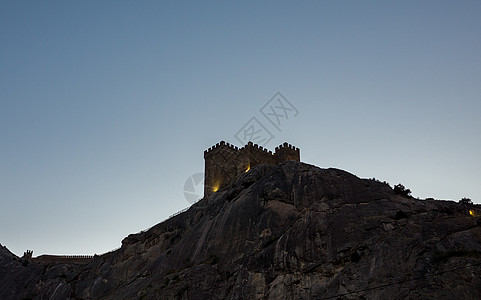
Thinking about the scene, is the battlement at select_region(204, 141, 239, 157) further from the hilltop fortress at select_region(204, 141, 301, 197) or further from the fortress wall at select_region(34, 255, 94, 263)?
the fortress wall at select_region(34, 255, 94, 263)

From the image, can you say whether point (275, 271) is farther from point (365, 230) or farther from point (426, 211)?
point (426, 211)

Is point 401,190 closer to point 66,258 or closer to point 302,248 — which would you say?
point 302,248

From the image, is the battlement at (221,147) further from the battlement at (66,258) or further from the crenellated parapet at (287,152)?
the battlement at (66,258)

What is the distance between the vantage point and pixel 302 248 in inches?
1393

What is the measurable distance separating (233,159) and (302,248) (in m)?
35.1

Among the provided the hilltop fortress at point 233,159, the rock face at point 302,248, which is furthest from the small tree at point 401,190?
the hilltop fortress at point 233,159

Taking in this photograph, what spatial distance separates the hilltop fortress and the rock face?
8886 millimetres

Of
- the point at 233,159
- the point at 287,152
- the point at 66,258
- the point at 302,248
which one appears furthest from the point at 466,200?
the point at 66,258

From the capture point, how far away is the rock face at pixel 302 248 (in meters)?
29.0

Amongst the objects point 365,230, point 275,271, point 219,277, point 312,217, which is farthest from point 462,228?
point 219,277

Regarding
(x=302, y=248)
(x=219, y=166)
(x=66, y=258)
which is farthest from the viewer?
(x=66, y=258)

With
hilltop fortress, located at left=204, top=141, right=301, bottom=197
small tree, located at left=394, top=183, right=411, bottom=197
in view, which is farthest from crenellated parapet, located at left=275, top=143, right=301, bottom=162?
small tree, located at left=394, top=183, right=411, bottom=197

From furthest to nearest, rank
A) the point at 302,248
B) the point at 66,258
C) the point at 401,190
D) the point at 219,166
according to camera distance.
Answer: the point at 66,258
the point at 219,166
the point at 401,190
the point at 302,248

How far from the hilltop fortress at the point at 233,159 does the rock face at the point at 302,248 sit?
8.89 meters
